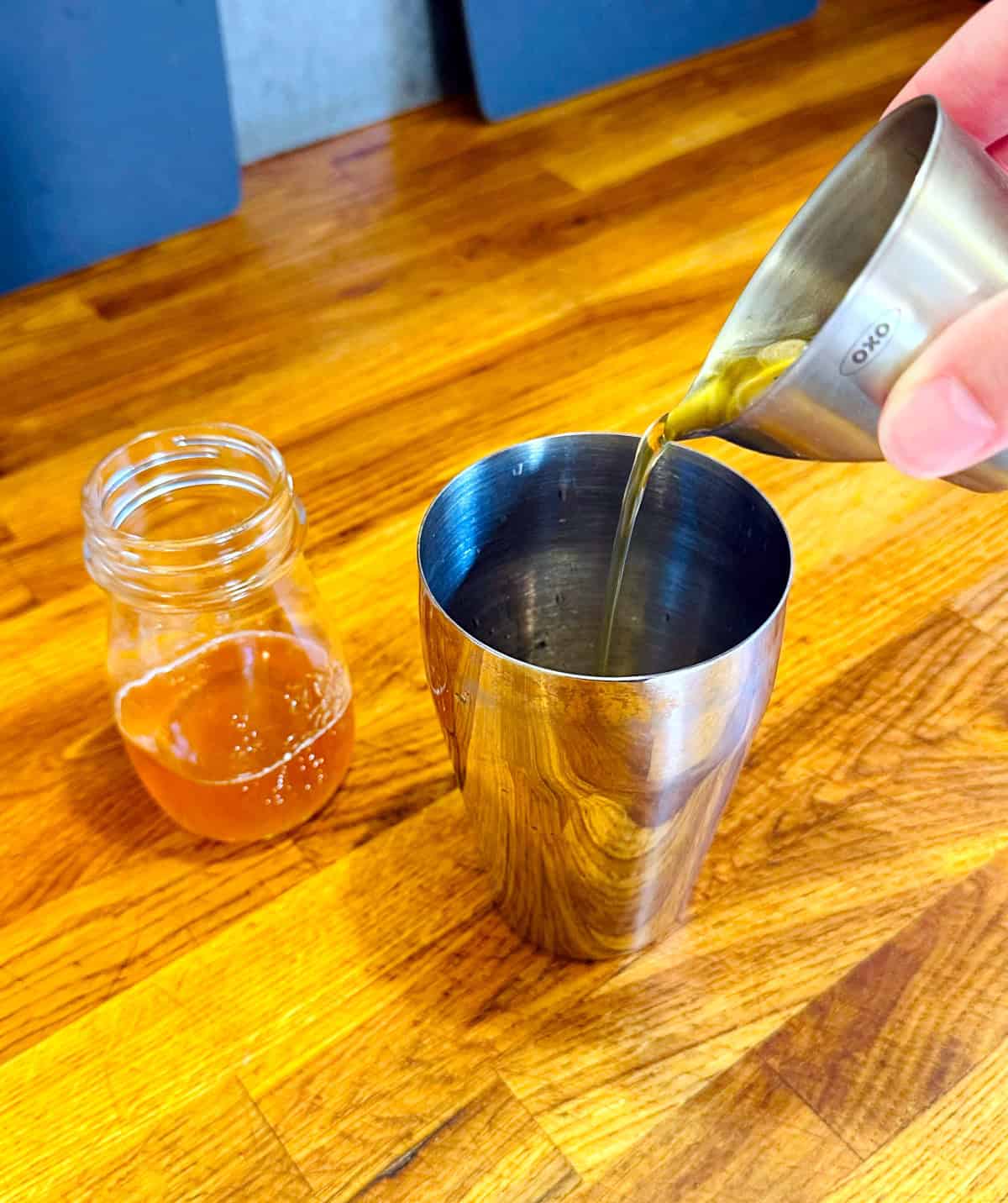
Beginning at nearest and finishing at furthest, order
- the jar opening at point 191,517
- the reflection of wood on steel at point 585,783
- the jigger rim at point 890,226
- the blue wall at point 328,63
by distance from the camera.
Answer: the jigger rim at point 890,226
the reflection of wood on steel at point 585,783
the jar opening at point 191,517
the blue wall at point 328,63

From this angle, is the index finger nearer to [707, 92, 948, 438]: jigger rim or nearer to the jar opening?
[707, 92, 948, 438]: jigger rim

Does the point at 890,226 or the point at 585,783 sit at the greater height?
the point at 890,226

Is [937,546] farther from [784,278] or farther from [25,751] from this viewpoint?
[25,751]

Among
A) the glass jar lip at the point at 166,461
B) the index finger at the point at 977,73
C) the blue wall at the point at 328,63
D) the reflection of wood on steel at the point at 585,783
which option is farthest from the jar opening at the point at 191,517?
the blue wall at the point at 328,63

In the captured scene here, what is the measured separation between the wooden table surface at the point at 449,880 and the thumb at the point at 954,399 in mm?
261

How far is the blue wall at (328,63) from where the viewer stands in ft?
3.65

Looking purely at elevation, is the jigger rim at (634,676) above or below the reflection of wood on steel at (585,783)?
above

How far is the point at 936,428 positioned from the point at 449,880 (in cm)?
32

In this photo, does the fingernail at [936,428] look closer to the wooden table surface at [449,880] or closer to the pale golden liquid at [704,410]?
the pale golden liquid at [704,410]

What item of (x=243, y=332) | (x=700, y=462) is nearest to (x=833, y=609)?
(x=700, y=462)

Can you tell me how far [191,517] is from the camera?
69cm

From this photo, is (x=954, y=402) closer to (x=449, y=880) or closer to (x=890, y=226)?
(x=890, y=226)

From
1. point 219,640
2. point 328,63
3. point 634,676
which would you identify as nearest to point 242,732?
point 219,640

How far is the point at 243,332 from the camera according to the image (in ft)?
3.15
